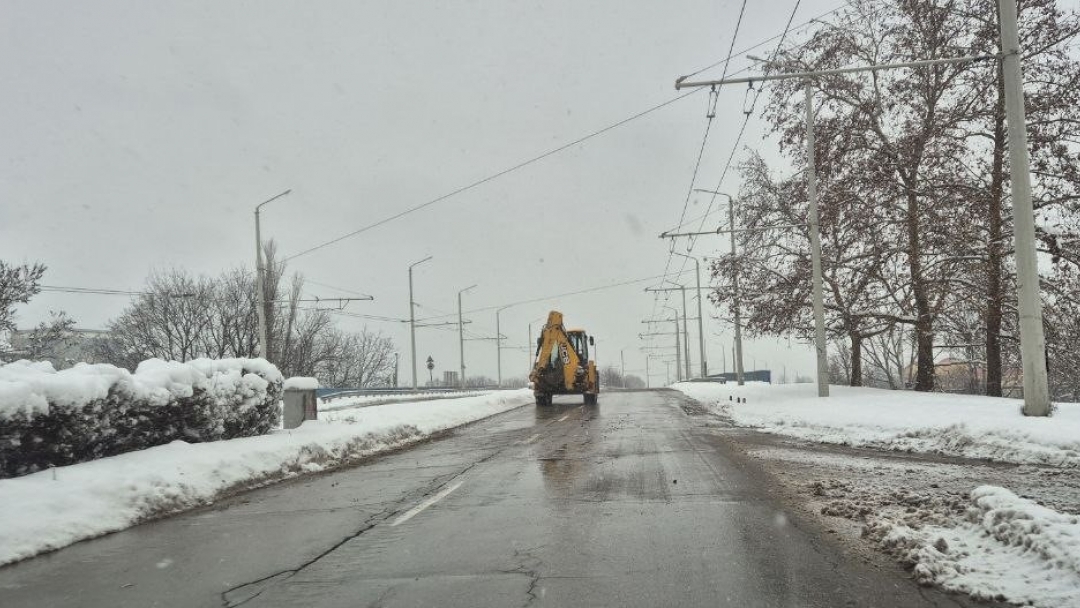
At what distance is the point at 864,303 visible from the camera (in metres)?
23.2

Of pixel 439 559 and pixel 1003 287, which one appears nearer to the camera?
pixel 439 559

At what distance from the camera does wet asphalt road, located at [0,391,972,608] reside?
4.36 m

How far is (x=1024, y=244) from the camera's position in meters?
11.6

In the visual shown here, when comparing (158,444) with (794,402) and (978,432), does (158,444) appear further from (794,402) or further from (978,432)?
(794,402)

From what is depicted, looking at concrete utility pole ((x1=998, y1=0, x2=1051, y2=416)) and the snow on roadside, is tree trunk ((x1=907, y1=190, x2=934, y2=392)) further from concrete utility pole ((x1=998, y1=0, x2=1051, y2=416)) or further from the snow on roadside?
the snow on roadside

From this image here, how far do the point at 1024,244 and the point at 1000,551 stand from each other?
8898mm

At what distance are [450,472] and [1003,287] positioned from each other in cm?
1692

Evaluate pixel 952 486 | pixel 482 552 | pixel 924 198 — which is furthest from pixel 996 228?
pixel 482 552

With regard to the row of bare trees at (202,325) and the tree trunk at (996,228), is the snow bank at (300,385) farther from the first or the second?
the row of bare trees at (202,325)

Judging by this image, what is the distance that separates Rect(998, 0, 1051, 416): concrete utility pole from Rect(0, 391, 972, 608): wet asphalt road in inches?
225

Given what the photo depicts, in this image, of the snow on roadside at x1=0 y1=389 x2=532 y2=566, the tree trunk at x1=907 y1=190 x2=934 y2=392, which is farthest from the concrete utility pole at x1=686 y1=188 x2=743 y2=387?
the snow on roadside at x1=0 y1=389 x2=532 y2=566

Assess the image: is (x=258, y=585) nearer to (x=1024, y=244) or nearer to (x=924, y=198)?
(x=1024, y=244)

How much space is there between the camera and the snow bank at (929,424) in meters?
9.63

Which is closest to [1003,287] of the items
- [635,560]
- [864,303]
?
[864,303]
